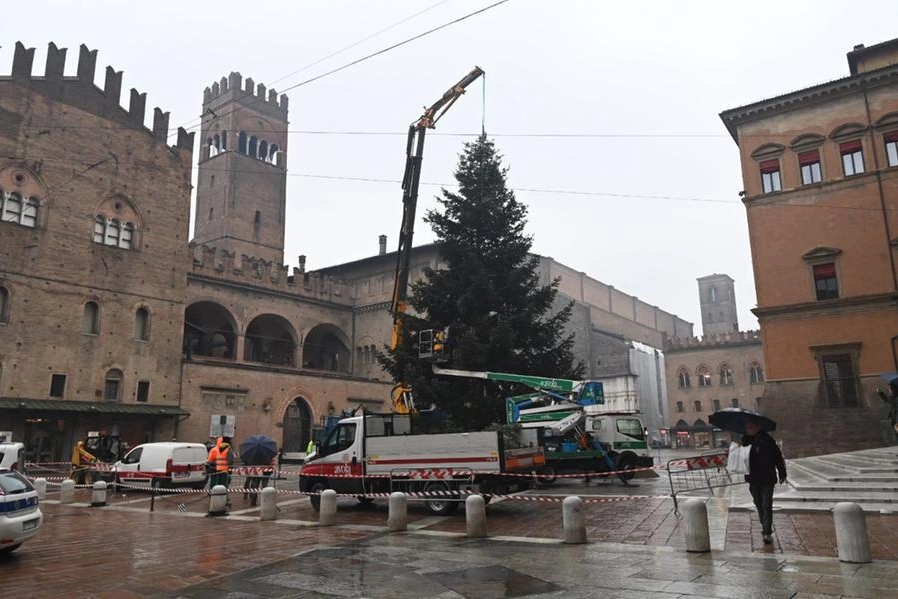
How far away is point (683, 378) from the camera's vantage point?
54.7 meters

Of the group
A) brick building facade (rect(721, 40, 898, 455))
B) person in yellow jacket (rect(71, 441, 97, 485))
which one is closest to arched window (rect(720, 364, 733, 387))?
brick building facade (rect(721, 40, 898, 455))

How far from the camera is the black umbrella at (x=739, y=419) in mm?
8305

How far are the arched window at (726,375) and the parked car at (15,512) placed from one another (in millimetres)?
51916

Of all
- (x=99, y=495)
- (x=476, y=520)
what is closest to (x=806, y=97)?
(x=476, y=520)

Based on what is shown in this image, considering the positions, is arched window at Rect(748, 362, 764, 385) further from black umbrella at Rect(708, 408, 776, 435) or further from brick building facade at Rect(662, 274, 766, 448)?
black umbrella at Rect(708, 408, 776, 435)

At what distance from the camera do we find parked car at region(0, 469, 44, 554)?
332 inches

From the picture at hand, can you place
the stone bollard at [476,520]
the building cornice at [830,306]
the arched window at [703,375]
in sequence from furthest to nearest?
the arched window at [703,375]
the building cornice at [830,306]
the stone bollard at [476,520]

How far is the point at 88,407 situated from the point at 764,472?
25.5 metres

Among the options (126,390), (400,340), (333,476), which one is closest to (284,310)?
(126,390)

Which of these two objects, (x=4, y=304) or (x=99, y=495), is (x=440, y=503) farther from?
(x=4, y=304)

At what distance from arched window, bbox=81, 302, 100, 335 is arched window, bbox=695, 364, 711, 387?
44666mm

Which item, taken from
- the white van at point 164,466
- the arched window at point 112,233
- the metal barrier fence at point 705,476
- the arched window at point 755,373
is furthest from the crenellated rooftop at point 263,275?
the arched window at point 755,373

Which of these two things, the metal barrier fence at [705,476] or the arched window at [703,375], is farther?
the arched window at [703,375]

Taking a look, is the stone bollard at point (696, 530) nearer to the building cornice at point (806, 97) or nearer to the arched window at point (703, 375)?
the building cornice at point (806, 97)
